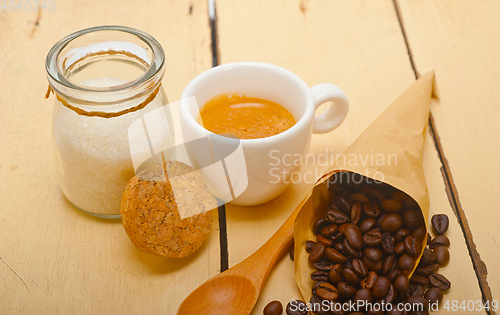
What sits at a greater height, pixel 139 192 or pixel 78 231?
pixel 139 192

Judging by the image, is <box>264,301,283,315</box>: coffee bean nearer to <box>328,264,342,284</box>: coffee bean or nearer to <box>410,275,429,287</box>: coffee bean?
<box>328,264,342,284</box>: coffee bean

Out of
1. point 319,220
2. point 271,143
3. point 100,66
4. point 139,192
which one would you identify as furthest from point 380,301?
point 100,66

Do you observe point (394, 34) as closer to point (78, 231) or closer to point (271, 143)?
point (271, 143)

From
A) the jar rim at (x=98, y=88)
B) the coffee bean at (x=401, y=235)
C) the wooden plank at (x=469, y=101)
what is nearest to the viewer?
the jar rim at (x=98, y=88)

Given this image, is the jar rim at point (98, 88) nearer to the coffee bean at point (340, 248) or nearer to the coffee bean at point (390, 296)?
the coffee bean at point (340, 248)

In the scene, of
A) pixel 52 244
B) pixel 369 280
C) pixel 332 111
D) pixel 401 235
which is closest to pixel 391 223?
pixel 401 235

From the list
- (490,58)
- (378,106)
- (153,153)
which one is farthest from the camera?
(490,58)

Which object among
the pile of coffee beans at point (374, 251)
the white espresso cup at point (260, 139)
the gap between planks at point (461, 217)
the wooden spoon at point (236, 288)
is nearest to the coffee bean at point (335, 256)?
the pile of coffee beans at point (374, 251)

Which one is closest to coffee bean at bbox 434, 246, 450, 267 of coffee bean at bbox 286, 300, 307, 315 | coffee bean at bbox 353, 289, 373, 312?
coffee bean at bbox 353, 289, 373, 312

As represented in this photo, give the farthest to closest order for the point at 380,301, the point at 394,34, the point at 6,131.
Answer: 1. the point at 394,34
2. the point at 6,131
3. the point at 380,301
